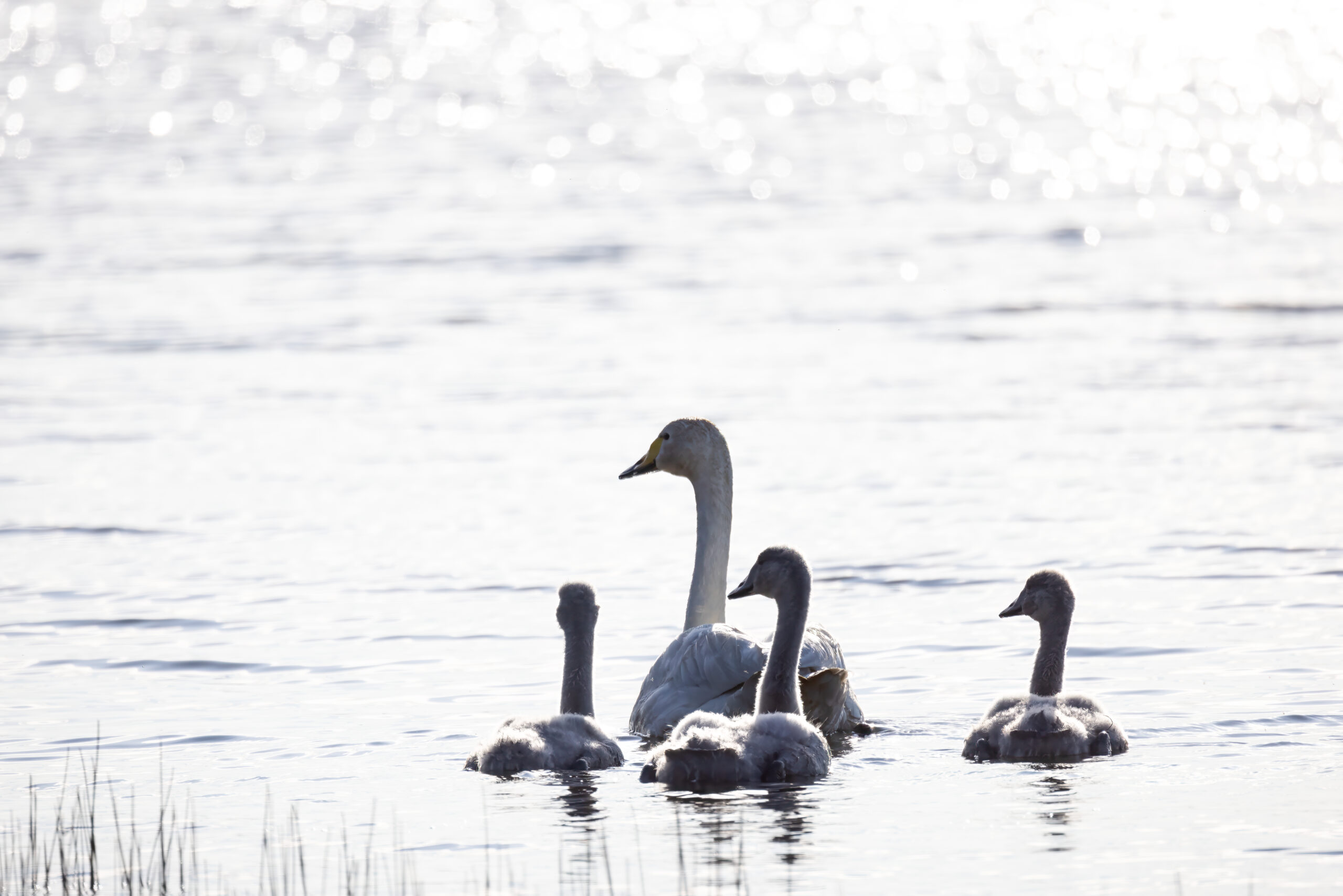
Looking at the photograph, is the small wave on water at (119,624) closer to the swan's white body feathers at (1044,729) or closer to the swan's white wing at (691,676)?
the swan's white wing at (691,676)

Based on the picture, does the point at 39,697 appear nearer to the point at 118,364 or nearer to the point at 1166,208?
the point at 118,364

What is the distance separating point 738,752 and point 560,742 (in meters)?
0.94

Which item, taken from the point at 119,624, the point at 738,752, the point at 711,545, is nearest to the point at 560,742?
the point at 738,752

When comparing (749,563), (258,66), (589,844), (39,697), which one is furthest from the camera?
(258,66)

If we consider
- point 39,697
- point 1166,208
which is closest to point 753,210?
point 1166,208

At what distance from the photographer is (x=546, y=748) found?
10.6m

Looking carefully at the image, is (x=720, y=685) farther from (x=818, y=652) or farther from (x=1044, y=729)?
(x=1044, y=729)

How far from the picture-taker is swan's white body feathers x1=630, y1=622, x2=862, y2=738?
37.7 feet

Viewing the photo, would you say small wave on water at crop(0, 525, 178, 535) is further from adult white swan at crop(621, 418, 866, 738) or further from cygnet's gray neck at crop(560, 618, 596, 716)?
cygnet's gray neck at crop(560, 618, 596, 716)

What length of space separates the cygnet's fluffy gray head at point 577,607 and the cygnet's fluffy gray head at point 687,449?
240 cm

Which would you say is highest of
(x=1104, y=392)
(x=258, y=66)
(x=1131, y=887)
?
(x=258, y=66)

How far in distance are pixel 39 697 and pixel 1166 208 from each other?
31416mm

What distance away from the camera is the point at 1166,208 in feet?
135

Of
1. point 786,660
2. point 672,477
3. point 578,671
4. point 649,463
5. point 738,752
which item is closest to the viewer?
point 738,752
